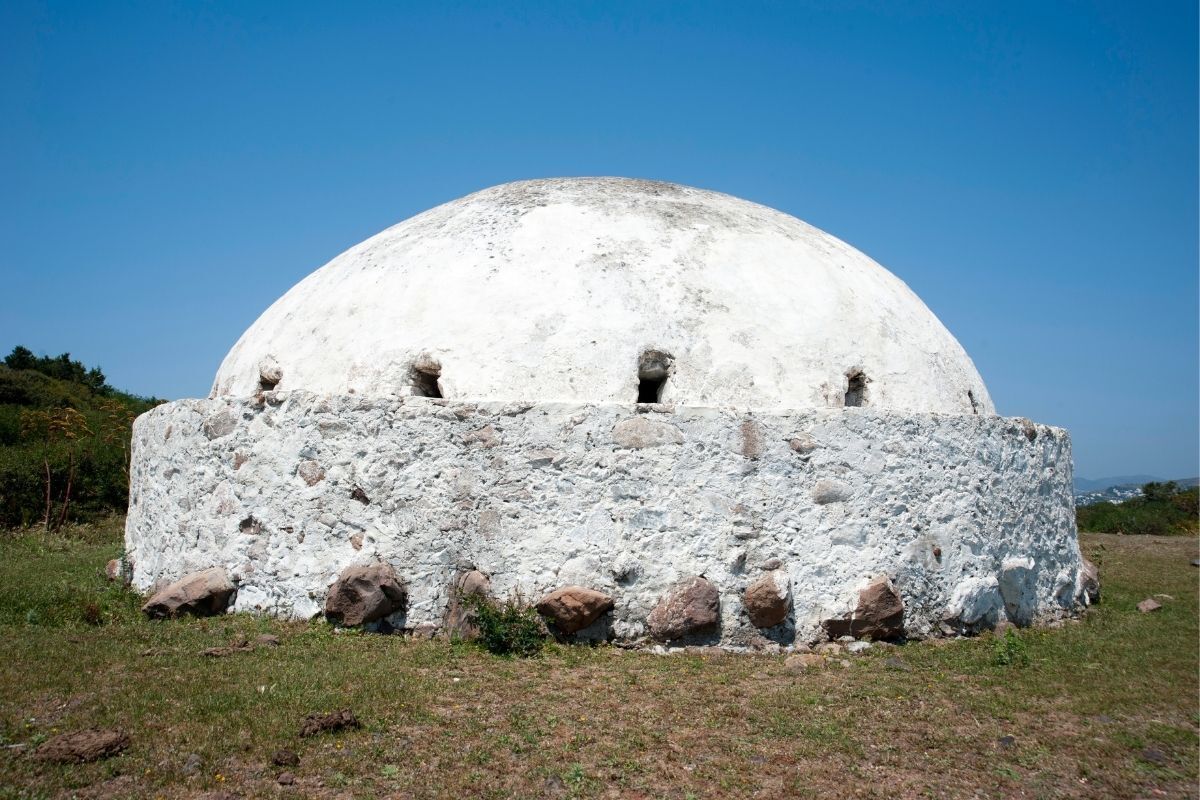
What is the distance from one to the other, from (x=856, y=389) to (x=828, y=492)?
1560 mm

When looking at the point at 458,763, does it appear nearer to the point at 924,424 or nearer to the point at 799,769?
the point at 799,769

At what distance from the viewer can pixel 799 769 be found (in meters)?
5.05

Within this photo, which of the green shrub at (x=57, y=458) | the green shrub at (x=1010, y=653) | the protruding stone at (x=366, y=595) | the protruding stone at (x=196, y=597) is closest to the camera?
the green shrub at (x=1010, y=653)

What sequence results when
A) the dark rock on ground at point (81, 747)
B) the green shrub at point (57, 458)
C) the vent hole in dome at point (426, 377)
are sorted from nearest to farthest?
the dark rock on ground at point (81, 747)
the vent hole in dome at point (426, 377)
the green shrub at point (57, 458)

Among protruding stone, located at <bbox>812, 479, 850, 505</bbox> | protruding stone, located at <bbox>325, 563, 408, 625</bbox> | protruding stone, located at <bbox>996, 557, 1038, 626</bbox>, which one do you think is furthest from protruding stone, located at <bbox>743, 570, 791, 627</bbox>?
protruding stone, located at <bbox>325, 563, 408, 625</bbox>

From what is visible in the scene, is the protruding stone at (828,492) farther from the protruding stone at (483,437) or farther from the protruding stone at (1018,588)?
the protruding stone at (483,437)

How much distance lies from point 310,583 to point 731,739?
13.0 ft

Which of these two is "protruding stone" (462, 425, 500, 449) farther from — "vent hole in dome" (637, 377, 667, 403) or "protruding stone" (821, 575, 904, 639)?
"protruding stone" (821, 575, 904, 639)

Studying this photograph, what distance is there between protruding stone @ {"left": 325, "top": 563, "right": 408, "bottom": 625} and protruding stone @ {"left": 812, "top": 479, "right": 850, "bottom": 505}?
3464 mm

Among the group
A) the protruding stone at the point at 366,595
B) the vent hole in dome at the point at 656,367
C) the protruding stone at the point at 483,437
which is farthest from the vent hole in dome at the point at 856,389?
the protruding stone at the point at 366,595

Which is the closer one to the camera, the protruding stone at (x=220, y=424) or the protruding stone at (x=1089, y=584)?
the protruding stone at (x=220, y=424)

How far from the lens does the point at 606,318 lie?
8.20 meters

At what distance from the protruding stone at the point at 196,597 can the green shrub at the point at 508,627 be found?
2.30 m

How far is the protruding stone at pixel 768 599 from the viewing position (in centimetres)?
731
